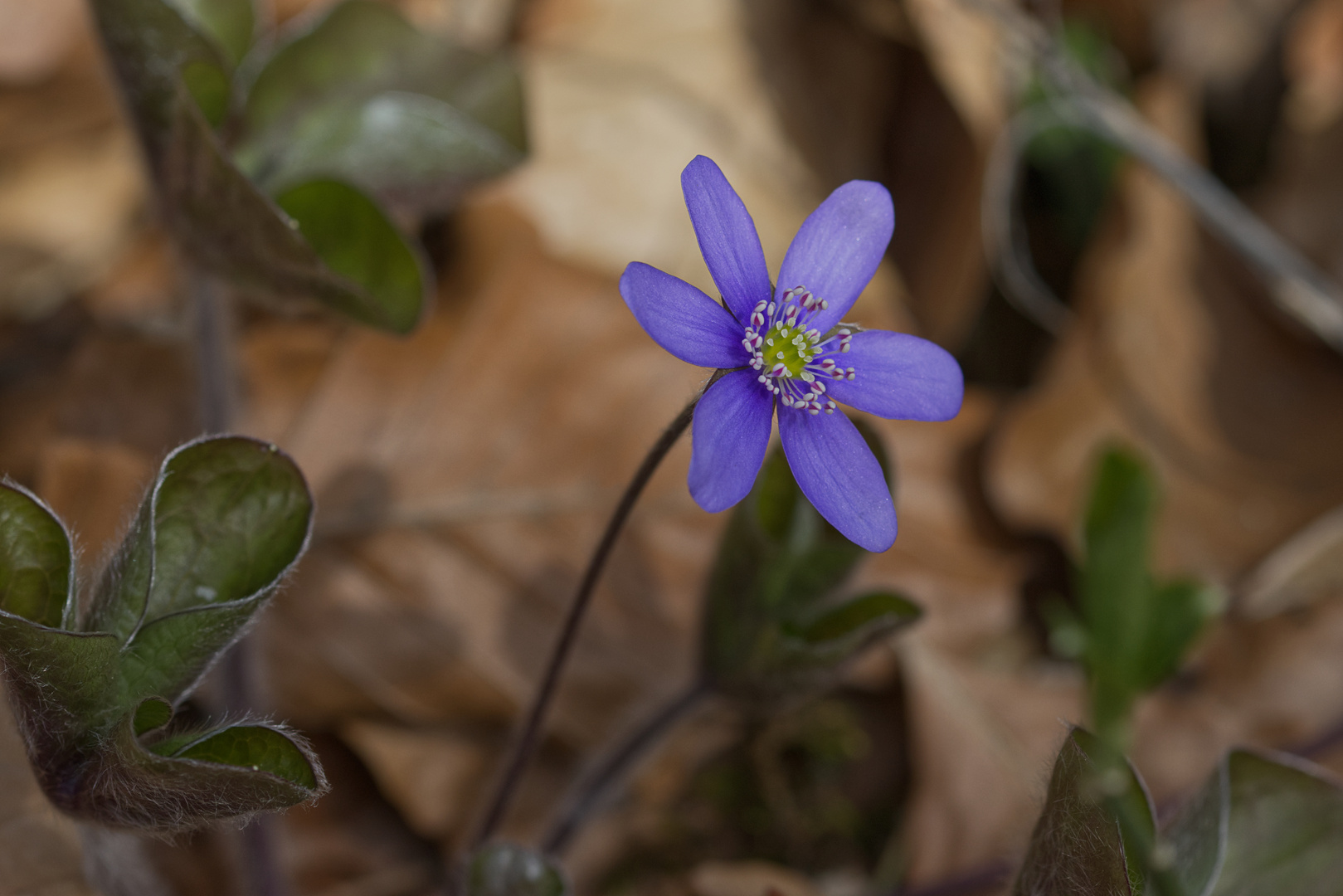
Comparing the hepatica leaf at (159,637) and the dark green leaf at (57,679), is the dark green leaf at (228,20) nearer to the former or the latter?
the hepatica leaf at (159,637)

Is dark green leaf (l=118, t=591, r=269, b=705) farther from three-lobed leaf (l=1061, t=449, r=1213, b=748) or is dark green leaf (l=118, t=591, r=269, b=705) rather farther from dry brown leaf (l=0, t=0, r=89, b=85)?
dry brown leaf (l=0, t=0, r=89, b=85)

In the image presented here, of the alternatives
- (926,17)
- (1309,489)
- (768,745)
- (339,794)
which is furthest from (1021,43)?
(339,794)

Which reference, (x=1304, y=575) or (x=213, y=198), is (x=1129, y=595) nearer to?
(x=1304, y=575)

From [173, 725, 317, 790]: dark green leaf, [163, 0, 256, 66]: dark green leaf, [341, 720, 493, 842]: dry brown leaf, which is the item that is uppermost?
[163, 0, 256, 66]: dark green leaf

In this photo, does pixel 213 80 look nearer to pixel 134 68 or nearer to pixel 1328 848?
pixel 134 68

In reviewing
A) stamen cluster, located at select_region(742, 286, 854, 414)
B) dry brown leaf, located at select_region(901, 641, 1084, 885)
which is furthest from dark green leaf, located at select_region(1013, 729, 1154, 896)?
dry brown leaf, located at select_region(901, 641, 1084, 885)

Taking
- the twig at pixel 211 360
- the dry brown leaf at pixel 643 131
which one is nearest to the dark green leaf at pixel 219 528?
the twig at pixel 211 360

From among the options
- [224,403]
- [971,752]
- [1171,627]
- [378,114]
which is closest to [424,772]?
[224,403]
